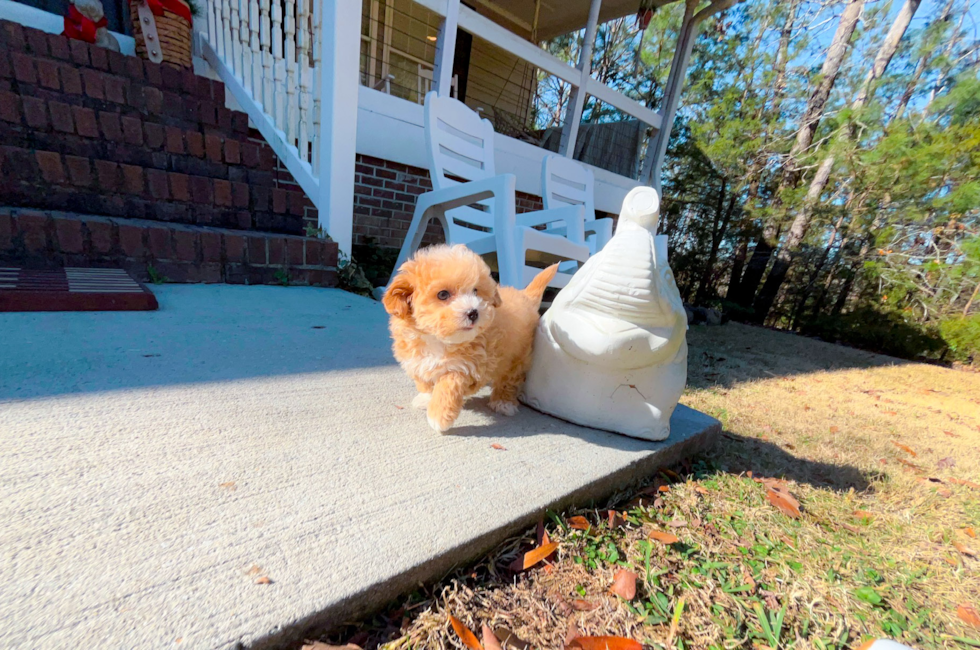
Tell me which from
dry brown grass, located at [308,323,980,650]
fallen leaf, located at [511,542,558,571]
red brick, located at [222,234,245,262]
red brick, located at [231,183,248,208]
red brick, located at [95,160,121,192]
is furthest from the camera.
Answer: red brick, located at [231,183,248,208]

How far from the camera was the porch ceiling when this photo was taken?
7.46 meters

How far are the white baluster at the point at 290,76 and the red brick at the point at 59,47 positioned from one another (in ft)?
5.98

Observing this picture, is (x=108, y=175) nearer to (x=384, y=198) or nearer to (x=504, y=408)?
(x=384, y=198)

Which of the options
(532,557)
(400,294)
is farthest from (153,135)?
(532,557)

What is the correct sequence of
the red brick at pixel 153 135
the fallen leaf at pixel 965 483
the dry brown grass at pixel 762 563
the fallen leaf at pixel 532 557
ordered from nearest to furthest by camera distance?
the dry brown grass at pixel 762 563
the fallen leaf at pixel 532 557
the fallen leaf at pixel 965 483
the red brick at pixel 153 135

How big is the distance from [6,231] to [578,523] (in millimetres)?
3245

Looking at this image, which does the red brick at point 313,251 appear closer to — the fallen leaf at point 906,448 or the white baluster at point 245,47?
the white baluster at point 245,47

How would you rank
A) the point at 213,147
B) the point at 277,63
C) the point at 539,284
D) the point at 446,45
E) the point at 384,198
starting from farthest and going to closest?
the point at 384,198, the point at 446,45, the point at 277,63, the point at 213,147, the point at 539,284

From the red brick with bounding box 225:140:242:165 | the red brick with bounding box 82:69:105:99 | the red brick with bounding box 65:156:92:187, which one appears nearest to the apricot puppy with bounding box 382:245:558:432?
the red brick with bounding box 65:156:92:187

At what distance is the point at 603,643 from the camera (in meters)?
0.85

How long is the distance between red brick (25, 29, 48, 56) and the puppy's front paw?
4.79 m

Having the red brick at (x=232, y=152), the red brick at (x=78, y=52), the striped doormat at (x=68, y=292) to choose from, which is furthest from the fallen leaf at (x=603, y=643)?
the red brick at (x=78, y=52)

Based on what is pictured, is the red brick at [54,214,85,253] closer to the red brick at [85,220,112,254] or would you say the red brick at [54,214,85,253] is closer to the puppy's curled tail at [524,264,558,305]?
the red brick at [85,220,112,254]

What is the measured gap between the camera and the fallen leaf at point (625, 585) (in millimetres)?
993
